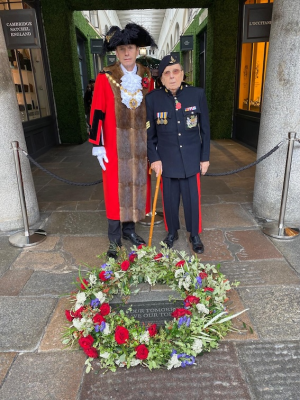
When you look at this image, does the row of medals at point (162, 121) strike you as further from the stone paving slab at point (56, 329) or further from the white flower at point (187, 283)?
the stone paving slab at point (56, 329)

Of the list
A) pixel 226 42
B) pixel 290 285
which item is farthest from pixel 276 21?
pixel 226 42

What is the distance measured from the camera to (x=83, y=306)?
87.9 inches

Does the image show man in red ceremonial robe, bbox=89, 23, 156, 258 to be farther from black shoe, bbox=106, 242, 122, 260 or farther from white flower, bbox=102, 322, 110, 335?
white flower, bbox=102, 322, 110, 335

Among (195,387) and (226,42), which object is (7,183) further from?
(226,42)

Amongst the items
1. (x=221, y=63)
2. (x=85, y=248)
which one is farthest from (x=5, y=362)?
(x=221, y=63)

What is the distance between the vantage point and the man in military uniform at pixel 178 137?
2.69 m

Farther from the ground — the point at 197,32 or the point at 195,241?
the point at 197,32

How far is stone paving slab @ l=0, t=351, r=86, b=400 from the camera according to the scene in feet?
5.71

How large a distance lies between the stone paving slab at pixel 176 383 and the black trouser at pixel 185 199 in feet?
4.67

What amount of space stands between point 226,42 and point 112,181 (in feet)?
22.8

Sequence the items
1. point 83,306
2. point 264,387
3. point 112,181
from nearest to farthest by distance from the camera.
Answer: point 264,387
point 83,306
point 112,181

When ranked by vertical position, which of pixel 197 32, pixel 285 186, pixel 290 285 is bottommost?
pixel 290 285

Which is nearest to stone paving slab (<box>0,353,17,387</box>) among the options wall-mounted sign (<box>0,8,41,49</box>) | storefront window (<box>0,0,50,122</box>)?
wall-mounted sign (<box>0,8,41,49</box>)

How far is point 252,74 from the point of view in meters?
7.83
